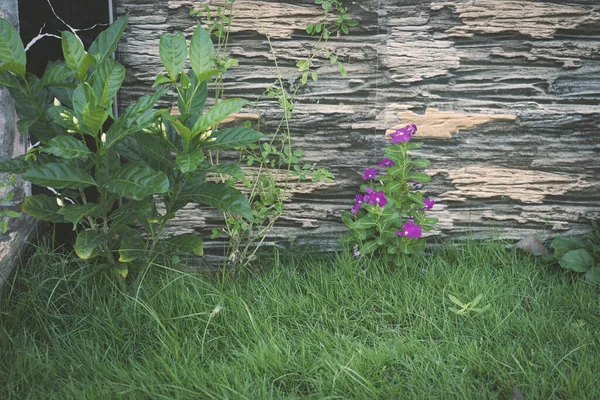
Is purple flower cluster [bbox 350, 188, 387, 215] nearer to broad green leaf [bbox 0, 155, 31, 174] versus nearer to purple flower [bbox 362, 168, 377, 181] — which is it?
purple flower [bbox 362, 168, 377, 181]

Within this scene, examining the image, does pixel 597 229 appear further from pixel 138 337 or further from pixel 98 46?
pixel 98 46

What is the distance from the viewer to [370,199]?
126 inches

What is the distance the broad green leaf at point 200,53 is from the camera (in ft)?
8.55

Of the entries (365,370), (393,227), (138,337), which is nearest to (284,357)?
(365,370)

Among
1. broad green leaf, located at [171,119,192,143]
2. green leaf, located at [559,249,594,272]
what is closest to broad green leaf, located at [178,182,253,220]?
broad green leaf, located at [171,119,192,143]

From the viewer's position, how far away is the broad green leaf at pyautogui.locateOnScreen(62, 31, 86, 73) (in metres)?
2.52

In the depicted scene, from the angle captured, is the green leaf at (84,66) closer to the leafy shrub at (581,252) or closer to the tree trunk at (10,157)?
the tree trunk at (10,157)

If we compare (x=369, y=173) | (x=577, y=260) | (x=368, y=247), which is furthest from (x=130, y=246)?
(x=577, y=260)

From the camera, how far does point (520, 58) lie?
11.0 ft

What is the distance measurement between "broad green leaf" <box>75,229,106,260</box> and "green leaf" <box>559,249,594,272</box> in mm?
2256

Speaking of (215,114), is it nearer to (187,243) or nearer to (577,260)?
(187,243)

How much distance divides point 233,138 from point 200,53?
373mm

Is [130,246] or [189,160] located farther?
[130,246]

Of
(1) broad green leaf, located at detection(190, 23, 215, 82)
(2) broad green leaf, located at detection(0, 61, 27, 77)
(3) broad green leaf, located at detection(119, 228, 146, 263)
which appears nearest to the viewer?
(2) broad green leaf, located at detection(0, 61, 27, 77)
